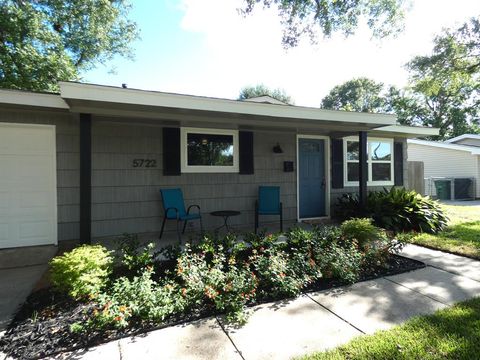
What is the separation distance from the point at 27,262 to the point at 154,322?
2.70m

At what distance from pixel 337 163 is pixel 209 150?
3221mm

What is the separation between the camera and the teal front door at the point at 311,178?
6316mm

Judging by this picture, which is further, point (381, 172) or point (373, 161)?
point (381, 172)

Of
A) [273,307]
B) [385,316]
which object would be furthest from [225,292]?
[385,316]

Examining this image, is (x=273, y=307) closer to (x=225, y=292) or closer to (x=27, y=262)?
(x=225, y=292)

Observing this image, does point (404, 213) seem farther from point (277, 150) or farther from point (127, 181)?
point (127, 181)

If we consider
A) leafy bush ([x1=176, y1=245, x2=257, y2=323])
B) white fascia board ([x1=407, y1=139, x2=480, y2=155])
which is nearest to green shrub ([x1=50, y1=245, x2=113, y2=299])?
leafy bush ([x1=176, y1=245, x2=257, y2=323])

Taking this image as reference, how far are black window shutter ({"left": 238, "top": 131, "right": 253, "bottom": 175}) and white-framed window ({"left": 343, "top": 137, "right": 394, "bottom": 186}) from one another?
8.58 ft

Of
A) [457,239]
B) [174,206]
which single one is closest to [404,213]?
[457,239]

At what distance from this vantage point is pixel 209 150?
17.6 ft

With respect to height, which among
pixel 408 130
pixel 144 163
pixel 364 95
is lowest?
pixel 144 163

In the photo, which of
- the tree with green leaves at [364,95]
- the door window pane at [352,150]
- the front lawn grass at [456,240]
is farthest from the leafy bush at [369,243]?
the tree with green leaves at [364,95]

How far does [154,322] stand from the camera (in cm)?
225

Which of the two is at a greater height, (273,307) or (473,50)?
(473,50)
